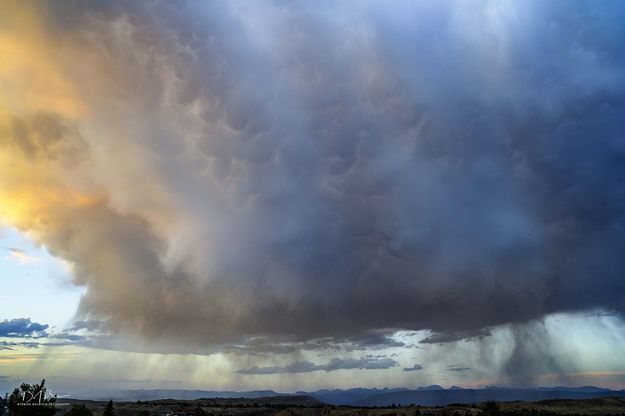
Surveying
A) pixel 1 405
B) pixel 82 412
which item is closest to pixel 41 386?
pixel 82 412

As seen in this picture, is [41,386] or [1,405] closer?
[1,405]

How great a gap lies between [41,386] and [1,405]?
148ft

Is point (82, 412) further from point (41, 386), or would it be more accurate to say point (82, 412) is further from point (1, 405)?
point (1, 405)

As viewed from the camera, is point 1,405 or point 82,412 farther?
point 82,412

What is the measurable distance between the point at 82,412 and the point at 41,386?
20.1 m

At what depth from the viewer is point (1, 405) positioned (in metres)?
126

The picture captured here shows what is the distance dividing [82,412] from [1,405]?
42.8 meters

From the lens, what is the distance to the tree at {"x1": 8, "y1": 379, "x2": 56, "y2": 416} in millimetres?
155500

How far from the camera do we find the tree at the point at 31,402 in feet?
510

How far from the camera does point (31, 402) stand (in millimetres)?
159500

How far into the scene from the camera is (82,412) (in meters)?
164
